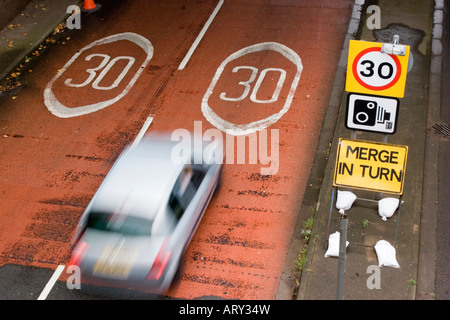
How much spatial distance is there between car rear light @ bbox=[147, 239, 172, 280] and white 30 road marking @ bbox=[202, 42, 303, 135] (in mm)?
4139

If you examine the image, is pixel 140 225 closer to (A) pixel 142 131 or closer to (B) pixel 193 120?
(A) pixel 142 131

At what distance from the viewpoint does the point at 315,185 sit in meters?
10.9

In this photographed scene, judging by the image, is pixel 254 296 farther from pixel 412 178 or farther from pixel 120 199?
pixel 412 178

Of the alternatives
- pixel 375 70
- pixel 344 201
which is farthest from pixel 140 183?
pixel 375 70

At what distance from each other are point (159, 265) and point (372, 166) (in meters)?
3.35

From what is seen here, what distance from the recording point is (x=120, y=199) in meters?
9.02

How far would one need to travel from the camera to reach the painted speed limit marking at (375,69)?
8.44 meters

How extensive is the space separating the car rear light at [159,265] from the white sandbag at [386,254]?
3.19 metres

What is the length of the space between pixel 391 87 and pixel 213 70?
6.37 meters

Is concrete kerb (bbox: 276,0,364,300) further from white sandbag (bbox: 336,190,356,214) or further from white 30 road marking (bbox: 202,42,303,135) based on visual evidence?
white 30 road marking (bbox: 202,42,303,135)

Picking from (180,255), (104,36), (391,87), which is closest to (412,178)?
(391,87)

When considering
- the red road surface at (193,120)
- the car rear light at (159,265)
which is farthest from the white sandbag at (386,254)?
the car rear light at (159,265)

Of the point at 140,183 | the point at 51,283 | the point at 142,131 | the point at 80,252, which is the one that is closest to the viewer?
the point at 80,252

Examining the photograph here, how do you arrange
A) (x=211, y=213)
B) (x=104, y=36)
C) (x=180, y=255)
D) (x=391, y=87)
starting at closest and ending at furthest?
(x=391, y=87) < (x=180, y=255) < (x=211, y=213) < (x=104, y=36)
